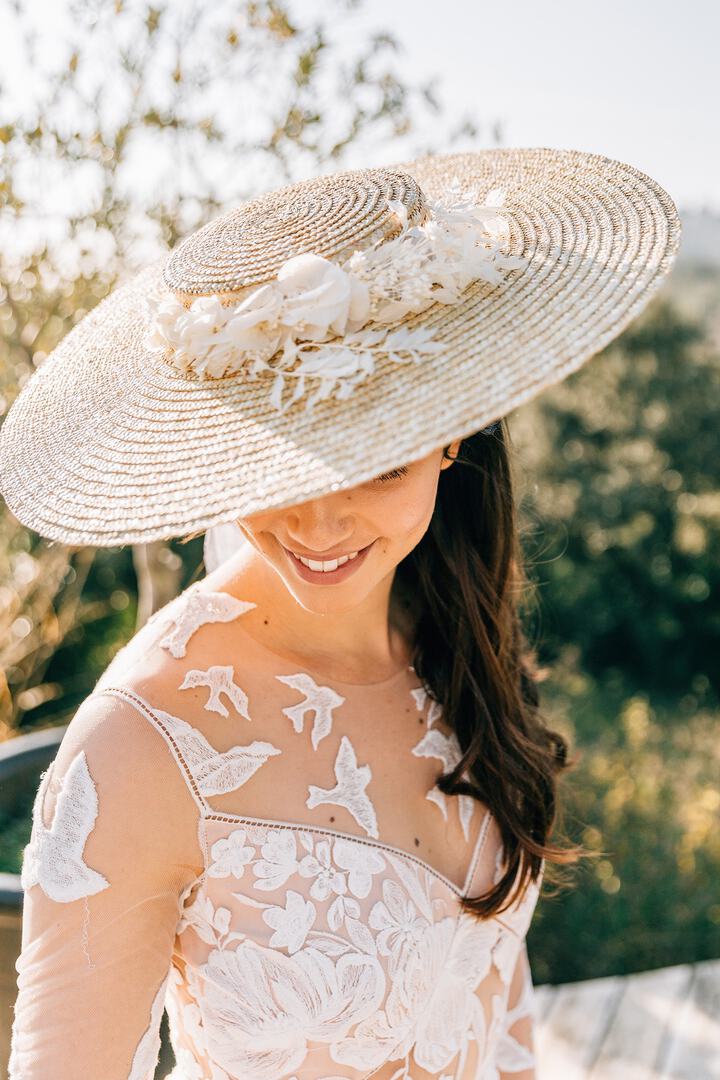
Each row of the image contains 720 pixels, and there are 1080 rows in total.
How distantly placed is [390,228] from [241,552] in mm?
644

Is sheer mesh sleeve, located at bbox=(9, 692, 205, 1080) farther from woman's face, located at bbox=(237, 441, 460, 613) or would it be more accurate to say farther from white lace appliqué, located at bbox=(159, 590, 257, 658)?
woman's face, located at bbox=(237, 441, 460, 613)

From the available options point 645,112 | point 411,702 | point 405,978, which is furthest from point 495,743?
point 645,112

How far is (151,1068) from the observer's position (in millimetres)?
1320

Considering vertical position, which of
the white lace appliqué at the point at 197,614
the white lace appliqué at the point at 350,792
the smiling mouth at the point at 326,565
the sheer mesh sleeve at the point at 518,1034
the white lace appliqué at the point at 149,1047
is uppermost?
the smiling mouth at the point at 326,565

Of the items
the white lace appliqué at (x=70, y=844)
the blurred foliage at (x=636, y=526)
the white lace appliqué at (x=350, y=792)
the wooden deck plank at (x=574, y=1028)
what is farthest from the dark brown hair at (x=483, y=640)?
the blurred foliage at (x=636, y=526)

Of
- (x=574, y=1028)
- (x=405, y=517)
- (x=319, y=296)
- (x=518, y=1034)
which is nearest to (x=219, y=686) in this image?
(x=405, y=517)

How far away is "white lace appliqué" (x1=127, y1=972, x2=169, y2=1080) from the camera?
1285 millimetres

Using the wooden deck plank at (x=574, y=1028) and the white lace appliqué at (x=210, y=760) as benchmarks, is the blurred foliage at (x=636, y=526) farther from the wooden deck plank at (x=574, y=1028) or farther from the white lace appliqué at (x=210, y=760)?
the white lace appliqué at (x=210, y=760)

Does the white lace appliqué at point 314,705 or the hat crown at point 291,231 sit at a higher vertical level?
the hat crown at point 291,231

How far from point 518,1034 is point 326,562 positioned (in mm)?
1151

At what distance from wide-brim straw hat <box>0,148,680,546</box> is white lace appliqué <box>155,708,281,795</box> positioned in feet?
1.09

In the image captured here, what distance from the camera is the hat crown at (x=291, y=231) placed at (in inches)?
48.3

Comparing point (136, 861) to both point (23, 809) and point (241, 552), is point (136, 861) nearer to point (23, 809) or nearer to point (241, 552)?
point (241, 552)

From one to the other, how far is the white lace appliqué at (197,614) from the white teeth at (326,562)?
26 cm
